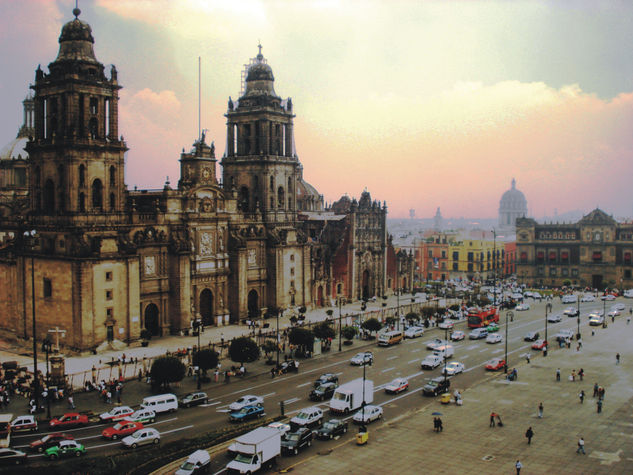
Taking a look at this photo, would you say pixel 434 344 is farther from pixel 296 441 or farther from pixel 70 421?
pixel 70 421

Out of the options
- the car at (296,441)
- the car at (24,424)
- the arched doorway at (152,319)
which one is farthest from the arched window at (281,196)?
the car at (296,441)

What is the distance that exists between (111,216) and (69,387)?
828 inches

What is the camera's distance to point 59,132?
63000 mm

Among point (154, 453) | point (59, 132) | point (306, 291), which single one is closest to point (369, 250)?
point (306, 291)

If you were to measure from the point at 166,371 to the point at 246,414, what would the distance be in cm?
814

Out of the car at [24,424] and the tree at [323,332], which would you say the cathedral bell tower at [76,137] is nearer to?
the tree at [323,332]

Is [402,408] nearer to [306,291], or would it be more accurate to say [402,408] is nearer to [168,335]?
[168,335]

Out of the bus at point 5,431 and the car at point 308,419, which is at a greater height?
the bus at point 5,431

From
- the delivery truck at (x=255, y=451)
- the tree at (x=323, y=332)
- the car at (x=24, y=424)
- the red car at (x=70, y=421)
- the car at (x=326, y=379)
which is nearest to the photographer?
the delivery truck at (x=255, y=451)

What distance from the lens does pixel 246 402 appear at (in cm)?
4438

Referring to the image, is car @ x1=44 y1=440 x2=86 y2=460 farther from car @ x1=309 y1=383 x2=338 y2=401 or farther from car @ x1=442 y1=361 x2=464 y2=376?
car @ x1=442 y1=361 x2=464 y2=376

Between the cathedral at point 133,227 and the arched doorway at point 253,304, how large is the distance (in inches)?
6.8

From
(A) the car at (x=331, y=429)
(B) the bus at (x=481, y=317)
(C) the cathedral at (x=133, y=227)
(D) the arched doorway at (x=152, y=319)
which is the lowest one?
(A) the car at (x=331, y=429)

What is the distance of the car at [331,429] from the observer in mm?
39500
